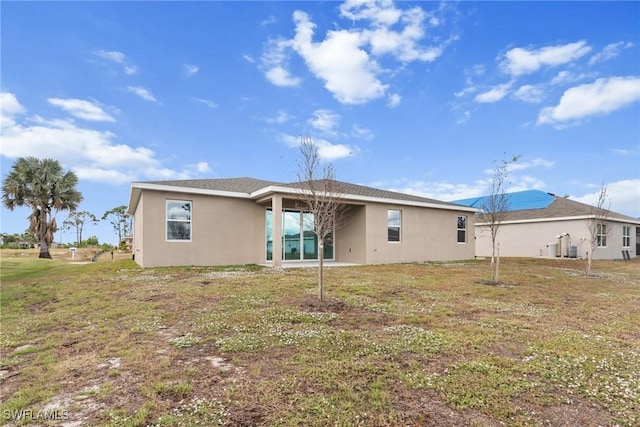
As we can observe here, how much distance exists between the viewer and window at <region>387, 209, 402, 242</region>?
16.2 metres

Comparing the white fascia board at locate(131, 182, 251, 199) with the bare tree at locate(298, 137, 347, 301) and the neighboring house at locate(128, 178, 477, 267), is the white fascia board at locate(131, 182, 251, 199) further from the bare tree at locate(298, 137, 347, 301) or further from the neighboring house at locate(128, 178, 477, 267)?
the bare tree at locate(298, 137, 347, 301)

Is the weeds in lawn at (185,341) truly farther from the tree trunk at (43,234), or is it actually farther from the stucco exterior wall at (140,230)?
the tree trunk at (43,234)

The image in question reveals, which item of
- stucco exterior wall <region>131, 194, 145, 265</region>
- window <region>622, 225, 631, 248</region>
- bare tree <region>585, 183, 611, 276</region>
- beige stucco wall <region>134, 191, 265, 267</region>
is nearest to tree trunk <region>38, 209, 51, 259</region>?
stucco exterior wall <region>131, 194, 145, 265</region>

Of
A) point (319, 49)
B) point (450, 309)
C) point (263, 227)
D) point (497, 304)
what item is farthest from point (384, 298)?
point (319, 49)

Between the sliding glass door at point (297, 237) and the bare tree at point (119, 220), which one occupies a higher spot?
the bare tree at point (119, 220)

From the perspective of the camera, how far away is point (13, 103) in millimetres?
13086

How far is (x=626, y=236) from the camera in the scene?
→ 25.0 meters

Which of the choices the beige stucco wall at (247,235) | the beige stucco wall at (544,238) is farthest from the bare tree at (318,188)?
the beige stucco wall at (544,238)

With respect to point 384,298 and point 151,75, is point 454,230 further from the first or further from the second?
point 151,75

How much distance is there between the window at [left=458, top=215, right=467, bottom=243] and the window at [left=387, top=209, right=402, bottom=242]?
495 centimetres

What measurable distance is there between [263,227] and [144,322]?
950 cm

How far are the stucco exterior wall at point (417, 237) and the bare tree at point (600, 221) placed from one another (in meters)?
5.90

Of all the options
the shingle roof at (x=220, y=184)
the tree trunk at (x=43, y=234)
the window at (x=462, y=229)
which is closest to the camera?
the shingle roof at (x=220, y=184)

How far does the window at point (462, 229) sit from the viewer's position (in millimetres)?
19219
